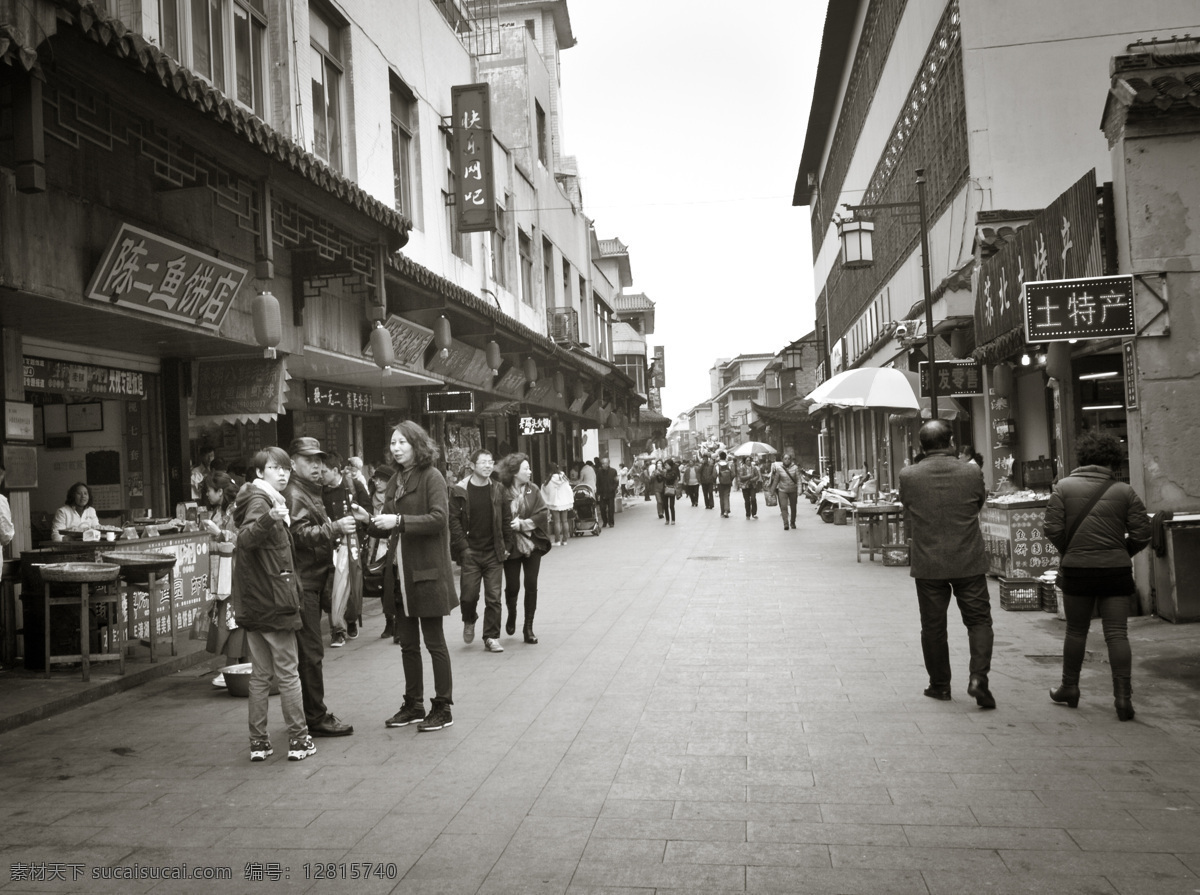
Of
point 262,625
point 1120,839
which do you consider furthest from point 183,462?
point 1120,839

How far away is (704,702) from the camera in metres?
6.85

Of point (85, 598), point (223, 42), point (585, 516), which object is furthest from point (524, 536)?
point (585, 516)

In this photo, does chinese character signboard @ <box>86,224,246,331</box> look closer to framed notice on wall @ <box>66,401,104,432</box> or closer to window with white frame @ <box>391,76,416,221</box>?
framed notice on wall @ <box>66,401,104,432</box>

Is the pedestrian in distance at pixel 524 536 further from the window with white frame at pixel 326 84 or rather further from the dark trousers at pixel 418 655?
the window with white frame at pixel 326 84

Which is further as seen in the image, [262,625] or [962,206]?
[962,206]

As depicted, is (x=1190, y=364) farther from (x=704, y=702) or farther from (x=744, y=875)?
(x=744, y=875)

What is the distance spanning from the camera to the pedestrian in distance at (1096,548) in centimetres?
629

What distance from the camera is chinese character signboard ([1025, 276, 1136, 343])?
919cm

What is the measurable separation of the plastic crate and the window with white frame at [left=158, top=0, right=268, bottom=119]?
32.7ft

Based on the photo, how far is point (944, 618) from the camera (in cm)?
666

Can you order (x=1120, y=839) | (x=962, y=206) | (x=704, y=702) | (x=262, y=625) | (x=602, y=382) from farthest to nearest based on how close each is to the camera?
(x=602, y=382), (x=962, y=206), (x=704, y=702), (x=262, y=625), (x=1120, y=839)

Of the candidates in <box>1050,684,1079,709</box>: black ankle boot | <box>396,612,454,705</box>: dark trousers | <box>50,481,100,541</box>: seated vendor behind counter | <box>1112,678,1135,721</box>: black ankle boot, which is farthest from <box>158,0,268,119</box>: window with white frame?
<box>1112,678,1135,721</box>: black ankle boot

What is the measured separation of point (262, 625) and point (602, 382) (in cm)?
2589

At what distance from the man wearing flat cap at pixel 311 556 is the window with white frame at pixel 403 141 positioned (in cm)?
1127
